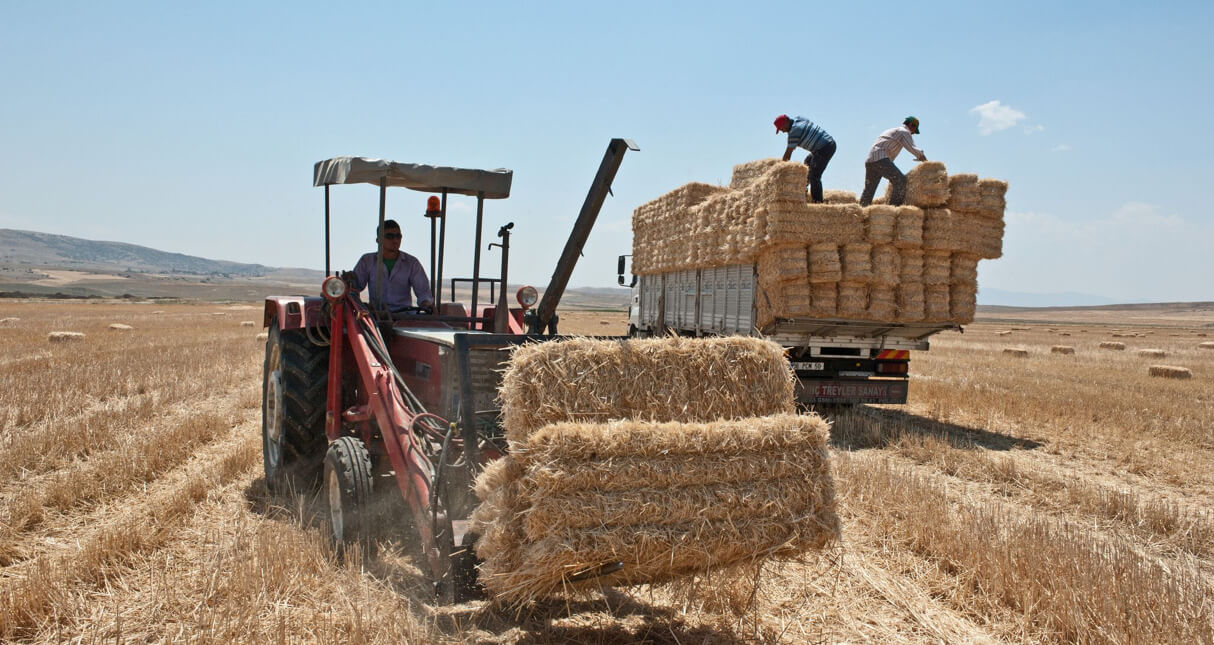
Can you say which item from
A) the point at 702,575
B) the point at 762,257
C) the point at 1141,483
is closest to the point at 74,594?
the point at 702,575

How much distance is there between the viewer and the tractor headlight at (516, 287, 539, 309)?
18.7 ft

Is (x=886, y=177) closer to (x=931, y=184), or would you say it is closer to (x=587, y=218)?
(x=931, y=184)

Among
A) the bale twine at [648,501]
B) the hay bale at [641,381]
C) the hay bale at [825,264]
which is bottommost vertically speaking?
the bale twine at [648,501]

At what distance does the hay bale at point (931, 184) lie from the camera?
908 cm

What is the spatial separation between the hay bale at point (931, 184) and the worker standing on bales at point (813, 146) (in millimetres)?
1137

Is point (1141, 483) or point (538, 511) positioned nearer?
point (538, 511)

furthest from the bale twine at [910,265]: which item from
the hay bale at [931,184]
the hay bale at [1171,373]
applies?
the hay bale at [1171,373]

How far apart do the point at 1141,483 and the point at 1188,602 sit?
3655mm

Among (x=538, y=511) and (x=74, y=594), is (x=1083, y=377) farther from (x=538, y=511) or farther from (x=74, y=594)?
(x=74, y=594)

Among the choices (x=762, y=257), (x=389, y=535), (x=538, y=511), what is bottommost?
(x=389, y=535)

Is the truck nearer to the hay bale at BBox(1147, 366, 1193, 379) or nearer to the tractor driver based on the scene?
the tractor driver

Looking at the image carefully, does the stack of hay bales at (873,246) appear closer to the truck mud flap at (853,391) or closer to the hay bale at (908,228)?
the hay bale at (908,228)

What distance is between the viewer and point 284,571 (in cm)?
407

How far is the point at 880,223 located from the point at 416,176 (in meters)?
5.49
